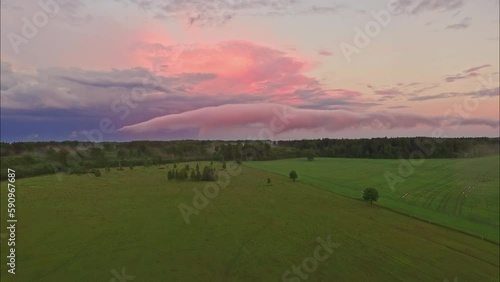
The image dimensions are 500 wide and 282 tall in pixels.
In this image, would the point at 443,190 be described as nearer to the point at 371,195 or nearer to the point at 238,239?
the point at 371,195

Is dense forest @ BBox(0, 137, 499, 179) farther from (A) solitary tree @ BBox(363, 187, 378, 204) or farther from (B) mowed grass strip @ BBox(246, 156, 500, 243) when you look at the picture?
(A) solitary tree @ BBox(363, 187, 378, 204)

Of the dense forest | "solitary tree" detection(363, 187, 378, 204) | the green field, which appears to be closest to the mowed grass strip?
the green field

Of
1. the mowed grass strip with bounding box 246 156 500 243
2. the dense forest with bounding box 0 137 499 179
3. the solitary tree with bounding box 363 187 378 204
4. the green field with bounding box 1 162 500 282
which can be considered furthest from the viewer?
the dense forest with bounding box 0 137 499 179

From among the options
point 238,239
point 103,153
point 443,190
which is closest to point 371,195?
point 443,190

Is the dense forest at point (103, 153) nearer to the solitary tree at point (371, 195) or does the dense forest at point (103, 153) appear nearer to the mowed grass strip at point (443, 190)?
the mowed grass strip at point (443, 190)

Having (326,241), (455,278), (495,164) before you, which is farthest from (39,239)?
(495,164)

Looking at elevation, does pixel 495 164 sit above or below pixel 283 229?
above

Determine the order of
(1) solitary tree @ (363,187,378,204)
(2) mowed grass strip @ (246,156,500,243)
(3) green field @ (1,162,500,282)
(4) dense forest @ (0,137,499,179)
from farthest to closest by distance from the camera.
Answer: (4) dense forest @ (0,137,499,179), (1) solitary tree @ (363,187,378,204), (2) mowed grass strip @ (246,156,500,243), (3) green field @ (1,162,500,282)

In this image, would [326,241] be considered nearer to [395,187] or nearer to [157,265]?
[157,265]
